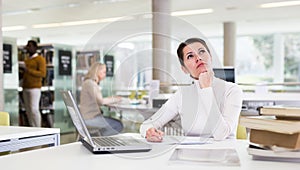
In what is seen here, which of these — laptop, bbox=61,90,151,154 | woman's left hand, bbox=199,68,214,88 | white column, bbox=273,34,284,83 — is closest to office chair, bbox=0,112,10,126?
laptop, bbox=61,90,151,154

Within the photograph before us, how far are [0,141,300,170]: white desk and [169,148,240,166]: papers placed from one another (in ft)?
0.08

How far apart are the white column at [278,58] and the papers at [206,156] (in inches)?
455

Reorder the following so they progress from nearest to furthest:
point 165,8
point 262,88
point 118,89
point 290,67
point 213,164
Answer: point 213,164 → point 118,89 → point 262,88 → point 165,8 → point 290,67

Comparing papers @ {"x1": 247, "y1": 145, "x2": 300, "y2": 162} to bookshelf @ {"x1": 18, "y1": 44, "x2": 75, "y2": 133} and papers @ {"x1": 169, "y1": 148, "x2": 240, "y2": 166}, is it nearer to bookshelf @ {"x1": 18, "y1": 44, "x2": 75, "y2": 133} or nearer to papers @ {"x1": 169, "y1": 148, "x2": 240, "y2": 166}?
papers @ {"x1": 169, "y1": 148, "x2": 240, "y2": 166}

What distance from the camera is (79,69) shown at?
737 centimetres

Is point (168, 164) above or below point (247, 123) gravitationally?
below

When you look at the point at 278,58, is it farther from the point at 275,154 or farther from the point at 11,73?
the point at 275,154

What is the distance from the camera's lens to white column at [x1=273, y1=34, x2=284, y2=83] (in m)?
12.2

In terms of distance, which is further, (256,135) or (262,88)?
(262,88)

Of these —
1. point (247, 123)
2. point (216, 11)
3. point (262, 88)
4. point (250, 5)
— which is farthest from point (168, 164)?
point (216, 11)

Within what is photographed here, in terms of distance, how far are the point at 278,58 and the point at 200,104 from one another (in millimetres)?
11427

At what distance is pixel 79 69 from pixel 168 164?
251 inches

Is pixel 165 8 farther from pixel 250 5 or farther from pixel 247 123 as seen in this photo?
pixel 247 123

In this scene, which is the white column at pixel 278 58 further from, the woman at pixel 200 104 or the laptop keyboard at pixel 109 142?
the laptop keyboard at pixel 109 142
